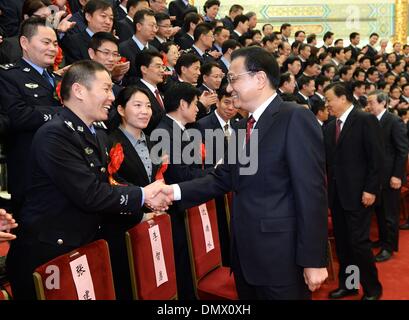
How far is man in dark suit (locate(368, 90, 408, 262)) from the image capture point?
4.47 m

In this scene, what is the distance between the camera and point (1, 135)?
247 centimetres

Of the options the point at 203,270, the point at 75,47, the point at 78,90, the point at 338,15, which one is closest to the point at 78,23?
the point at 75,47

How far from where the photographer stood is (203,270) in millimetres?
2615

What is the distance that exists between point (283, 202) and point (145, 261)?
687mm

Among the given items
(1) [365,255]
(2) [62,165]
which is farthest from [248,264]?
(1) [365,255]

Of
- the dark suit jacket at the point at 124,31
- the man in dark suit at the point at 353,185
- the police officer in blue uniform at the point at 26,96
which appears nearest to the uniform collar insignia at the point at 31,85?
the police officer in blue uniform at the point at 26,96

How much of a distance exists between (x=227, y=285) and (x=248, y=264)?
64cm

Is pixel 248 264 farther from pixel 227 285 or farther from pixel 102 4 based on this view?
pixel 102 4

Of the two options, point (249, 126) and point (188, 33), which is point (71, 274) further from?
point (188, 33)

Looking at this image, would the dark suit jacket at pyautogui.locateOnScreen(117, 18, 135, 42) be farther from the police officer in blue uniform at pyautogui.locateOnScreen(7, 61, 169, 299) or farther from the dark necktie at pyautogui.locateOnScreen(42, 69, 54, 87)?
the police officer in blue uniform at pyautogui.locateOnScreen(7, 61, 169, 299)

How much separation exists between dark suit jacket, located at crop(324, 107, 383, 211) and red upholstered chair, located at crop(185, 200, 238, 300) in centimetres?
119

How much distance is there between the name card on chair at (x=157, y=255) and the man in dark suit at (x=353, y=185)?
1.65 meters

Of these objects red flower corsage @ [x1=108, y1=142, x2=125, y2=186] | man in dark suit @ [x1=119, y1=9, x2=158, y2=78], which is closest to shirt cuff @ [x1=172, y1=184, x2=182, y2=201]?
red flower corsage @ [x1=108, y1=142, x2=125, y2=186]
